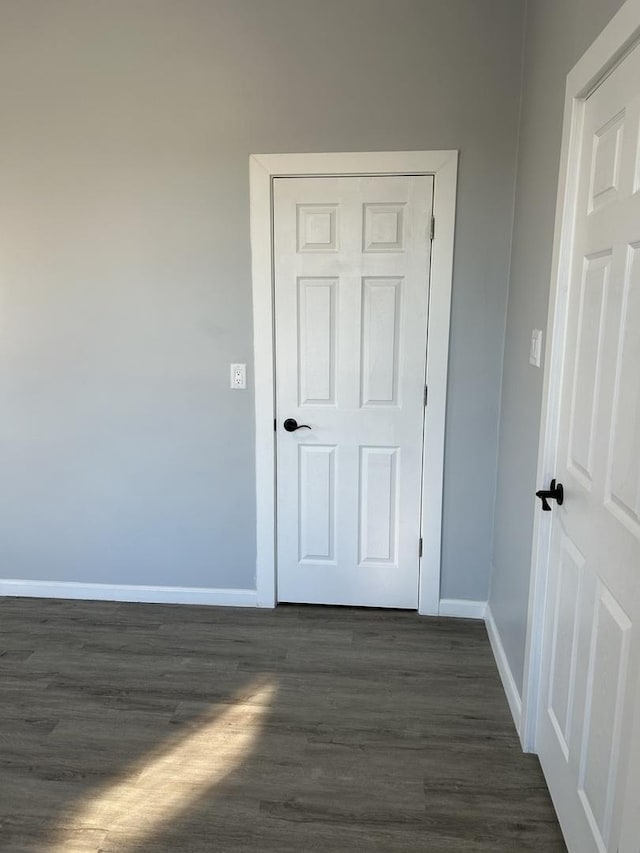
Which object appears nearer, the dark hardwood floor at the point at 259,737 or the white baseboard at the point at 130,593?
the dark hardwood floor at the point at 259,737

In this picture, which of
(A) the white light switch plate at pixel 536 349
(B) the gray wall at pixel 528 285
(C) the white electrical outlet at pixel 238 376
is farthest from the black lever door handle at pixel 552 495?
(C) the white electrical outlet at pixel 238 376

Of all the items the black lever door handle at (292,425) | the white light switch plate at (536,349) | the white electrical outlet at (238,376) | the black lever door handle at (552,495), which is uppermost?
the white light switch plate at (536,349)

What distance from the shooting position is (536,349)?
205 centimetres

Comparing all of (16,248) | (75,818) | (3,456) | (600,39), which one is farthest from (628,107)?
(3,456)

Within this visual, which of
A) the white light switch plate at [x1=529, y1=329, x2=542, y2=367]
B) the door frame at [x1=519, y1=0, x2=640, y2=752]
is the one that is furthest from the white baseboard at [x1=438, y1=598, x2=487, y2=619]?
the white light switch plate at [x1=529, y1=329, x2=542, y2=367]

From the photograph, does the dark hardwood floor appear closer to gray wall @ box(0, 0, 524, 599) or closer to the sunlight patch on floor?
the sunlight patch on floor

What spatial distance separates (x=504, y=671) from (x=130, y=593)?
185 centimetres

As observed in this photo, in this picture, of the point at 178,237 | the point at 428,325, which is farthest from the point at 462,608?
the point at 178,237

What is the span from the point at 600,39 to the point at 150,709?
2515 millimetres

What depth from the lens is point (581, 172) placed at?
165 centimetres

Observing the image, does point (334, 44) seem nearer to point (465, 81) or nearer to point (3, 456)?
point (465, 81)

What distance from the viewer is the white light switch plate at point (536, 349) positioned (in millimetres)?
2014

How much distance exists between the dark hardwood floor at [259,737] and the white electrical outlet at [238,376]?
1131 mm

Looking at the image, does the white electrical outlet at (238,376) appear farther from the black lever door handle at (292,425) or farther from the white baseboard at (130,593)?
the white baseboard at (130,593)
